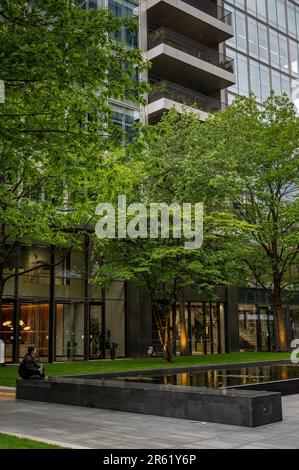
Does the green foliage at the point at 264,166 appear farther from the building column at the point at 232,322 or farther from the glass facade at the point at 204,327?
the building column at the point at 232,322

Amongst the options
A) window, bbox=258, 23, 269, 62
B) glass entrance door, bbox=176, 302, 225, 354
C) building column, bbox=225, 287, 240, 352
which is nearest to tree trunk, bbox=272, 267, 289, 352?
building column, bbox=225, 287, 240, 352

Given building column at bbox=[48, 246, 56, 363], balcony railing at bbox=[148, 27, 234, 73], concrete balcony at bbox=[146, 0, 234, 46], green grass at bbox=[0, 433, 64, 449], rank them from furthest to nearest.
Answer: concrete balcony at bbox=[146, 0, 234, 46]
balcony railing at bbox=[148, 27, 234, 73]
building column at bbox=[48, 246, 56, 363]
green grass at bbox=[0, 433, 64, 449]

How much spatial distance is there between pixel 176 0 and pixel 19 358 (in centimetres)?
2566

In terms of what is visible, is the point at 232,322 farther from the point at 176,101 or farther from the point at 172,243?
the point at 176,101

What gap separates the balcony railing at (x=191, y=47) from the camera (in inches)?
1417

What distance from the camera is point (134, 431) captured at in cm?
958

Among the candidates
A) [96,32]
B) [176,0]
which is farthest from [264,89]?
[96,32]

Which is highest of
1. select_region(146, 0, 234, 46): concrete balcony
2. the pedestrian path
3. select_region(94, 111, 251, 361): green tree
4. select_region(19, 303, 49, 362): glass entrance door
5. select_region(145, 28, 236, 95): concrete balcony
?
select_region(146, 0, 234, 46): concrete balcony

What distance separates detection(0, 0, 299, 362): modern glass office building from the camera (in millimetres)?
26750

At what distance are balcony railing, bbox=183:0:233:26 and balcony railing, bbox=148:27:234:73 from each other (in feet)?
8.57

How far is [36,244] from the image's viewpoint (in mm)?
26922

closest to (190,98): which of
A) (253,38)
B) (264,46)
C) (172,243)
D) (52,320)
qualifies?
(253,38)

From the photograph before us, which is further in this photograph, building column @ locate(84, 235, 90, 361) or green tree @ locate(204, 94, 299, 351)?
green tree @ locate(204, 94, 299, 351)

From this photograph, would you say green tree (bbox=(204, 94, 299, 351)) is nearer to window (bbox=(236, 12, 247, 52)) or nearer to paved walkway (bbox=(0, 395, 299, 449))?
window (bbox=(236, 12, 247, 52))
